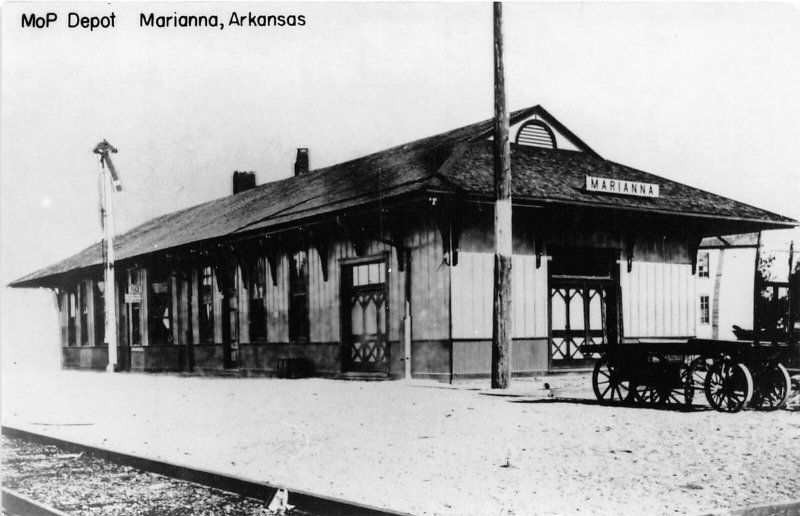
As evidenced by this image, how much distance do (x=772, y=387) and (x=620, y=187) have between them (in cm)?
805

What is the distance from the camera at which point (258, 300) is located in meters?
23.8

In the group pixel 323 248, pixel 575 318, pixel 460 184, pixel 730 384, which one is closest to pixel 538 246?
pixel 575 318

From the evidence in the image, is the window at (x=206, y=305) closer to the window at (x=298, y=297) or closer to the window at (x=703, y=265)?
the window at (x=298, y=297)

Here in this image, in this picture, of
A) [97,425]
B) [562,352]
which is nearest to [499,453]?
[97,425]

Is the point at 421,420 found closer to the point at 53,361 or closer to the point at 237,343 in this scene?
the point at 237,343

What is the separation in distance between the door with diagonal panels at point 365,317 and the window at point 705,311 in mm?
22389

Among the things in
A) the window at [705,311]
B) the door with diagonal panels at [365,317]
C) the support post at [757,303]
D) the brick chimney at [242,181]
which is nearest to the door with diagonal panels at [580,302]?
the door with diagonal panels at [365,317]

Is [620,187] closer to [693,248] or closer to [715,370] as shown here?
[693,248]

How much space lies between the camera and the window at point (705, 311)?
38.1 metres

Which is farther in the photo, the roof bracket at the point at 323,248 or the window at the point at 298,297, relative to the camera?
the window at the point at 298,297

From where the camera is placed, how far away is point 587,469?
8211mm

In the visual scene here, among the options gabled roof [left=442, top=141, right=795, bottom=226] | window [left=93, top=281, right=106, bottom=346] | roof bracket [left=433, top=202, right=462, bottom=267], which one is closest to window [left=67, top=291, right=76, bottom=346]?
window [left=93, top=281, right=106, bottom=346]

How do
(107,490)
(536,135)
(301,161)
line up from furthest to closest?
(301,161) < (536,135) < (107,490)

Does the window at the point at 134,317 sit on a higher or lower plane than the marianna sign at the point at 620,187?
lower
